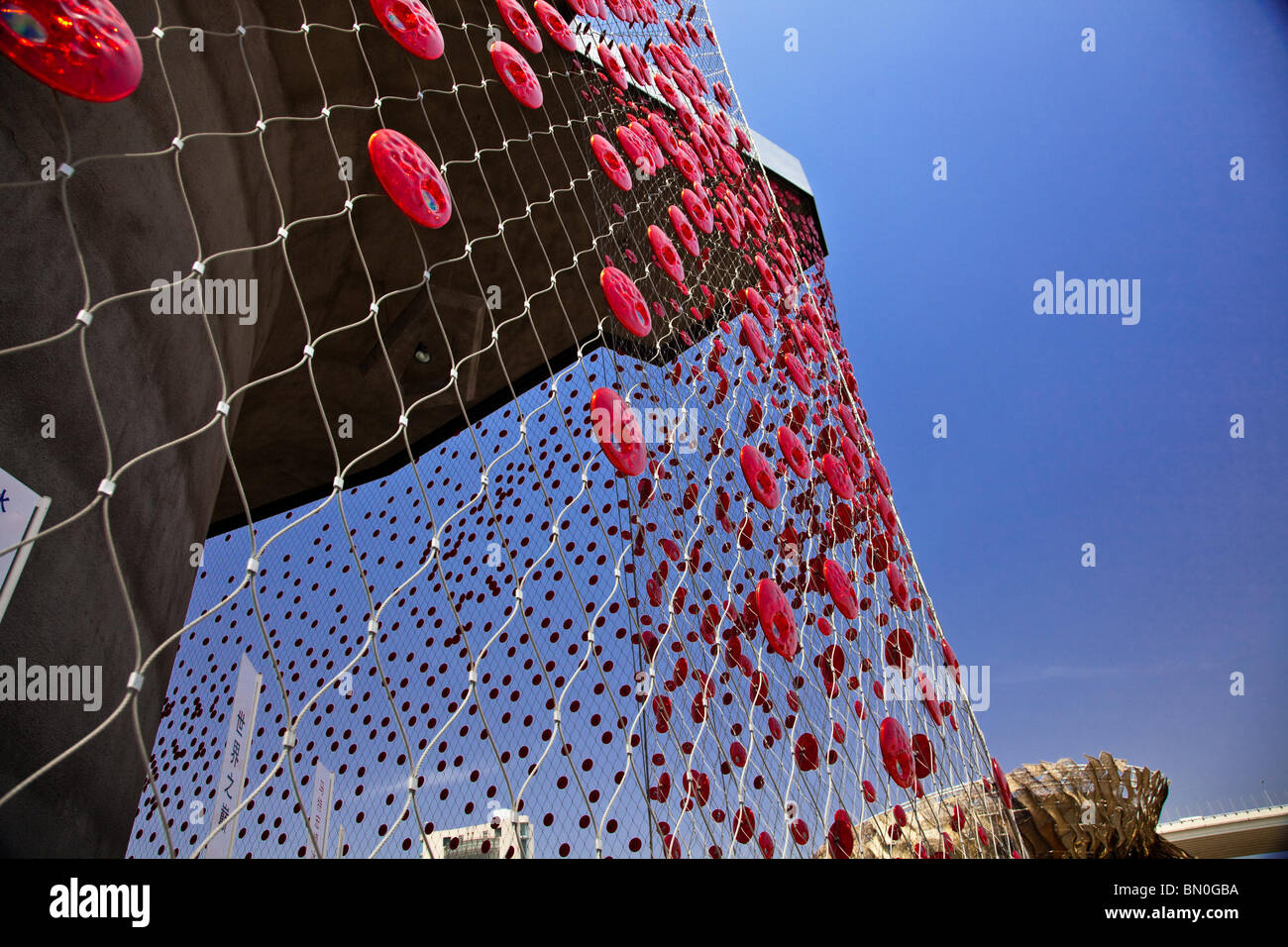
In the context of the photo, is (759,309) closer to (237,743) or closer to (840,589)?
(840,589)

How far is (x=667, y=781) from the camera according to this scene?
4.70 ft

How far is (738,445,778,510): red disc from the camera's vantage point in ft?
4.49

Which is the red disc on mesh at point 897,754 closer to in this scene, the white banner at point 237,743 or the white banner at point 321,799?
the white banner at point 237,743

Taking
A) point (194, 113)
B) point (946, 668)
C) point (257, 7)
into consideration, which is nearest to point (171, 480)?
point (194, 113)

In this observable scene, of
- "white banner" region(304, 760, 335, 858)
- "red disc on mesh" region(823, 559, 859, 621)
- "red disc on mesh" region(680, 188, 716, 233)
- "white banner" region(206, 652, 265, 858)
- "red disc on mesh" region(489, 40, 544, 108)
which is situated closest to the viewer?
"white banner" region(206, 652, 265, 858)

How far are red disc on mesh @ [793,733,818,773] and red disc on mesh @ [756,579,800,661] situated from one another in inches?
7.7

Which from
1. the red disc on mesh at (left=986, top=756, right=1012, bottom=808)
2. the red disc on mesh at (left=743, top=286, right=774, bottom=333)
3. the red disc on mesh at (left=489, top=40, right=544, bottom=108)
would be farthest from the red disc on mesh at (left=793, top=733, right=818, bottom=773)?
the red disc on mesh at (left=489, top=40, right=544, bottom=108)

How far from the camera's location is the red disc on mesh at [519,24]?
1378 mm

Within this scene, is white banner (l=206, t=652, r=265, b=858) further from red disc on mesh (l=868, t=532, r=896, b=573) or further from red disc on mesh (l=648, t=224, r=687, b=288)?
red disc on mesh (l=868, t=532, r=896, b=573)

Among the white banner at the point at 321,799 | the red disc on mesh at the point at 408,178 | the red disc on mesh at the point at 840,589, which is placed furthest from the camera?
the white banner at the point at 321,799

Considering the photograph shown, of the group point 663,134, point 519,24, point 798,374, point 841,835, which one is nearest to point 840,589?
point 841,835

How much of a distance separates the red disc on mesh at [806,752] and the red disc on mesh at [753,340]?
0.90 meters

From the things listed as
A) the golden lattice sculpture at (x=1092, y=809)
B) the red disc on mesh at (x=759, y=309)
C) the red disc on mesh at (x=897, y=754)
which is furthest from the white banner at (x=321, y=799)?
the golden lattice sculpture at (x=1092, y=809)
